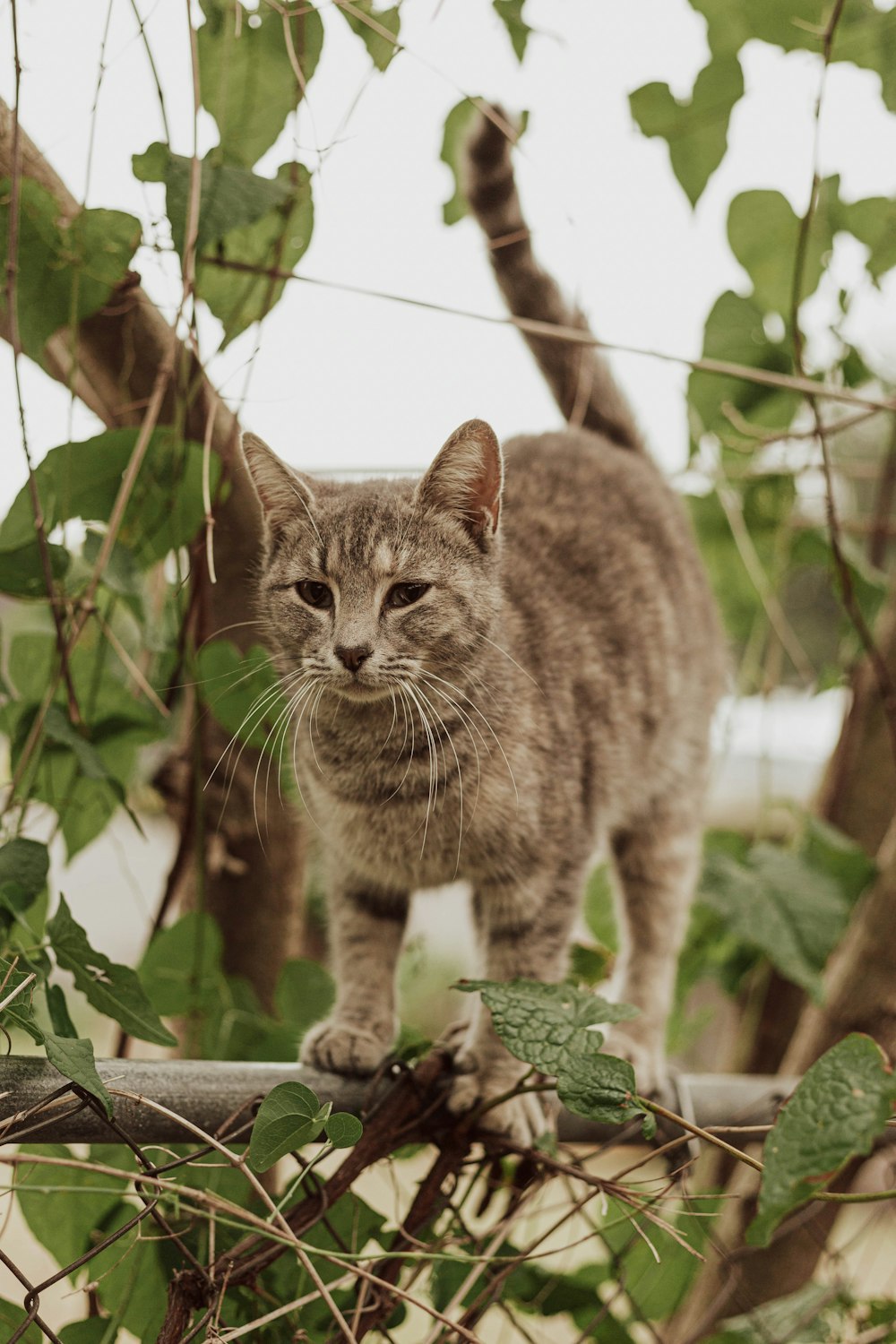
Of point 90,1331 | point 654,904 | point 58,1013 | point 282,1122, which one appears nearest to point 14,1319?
point 90,1331

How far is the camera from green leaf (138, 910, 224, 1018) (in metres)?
1.63

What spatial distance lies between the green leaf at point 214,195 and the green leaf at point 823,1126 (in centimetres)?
109

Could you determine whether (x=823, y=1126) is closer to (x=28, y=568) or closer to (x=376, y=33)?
(x=28, y=568)

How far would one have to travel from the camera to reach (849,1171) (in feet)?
6.45

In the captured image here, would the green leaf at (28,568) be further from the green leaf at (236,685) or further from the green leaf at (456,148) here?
the green leaf at (456,148)

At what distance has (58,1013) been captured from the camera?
1236 mm

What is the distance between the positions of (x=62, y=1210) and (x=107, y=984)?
330 millimetres

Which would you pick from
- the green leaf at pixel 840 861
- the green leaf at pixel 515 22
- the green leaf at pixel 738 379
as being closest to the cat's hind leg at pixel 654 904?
the green leaf at pixel 840 861

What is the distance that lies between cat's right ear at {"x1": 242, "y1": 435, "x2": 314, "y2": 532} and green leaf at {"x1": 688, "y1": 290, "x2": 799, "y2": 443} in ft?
3.22

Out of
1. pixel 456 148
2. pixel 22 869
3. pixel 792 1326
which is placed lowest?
pixel 792 1326

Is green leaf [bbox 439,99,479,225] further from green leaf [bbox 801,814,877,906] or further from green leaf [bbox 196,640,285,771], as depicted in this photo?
green leaf [bbox 801,814,877,906]

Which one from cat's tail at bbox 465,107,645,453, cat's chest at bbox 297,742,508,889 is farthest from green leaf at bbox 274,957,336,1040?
cat's tail at bbox 465,107,645,453

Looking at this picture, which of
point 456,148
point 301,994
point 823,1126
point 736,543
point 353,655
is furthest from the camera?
point 736,543

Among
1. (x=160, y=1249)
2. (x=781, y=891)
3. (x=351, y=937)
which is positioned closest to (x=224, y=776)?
(x=351, y=937)
